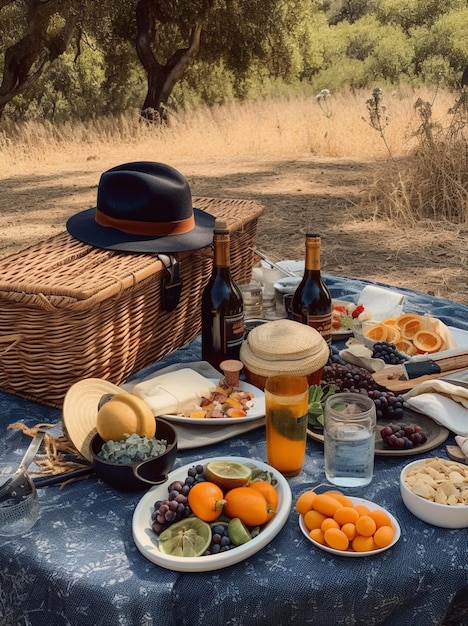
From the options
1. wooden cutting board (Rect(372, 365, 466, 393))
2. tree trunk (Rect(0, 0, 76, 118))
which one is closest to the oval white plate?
wooden cutting board (Rect(372, 365, 466, 393))

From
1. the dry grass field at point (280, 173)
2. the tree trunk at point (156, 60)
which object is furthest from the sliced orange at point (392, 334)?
the tree trunk at point (156, 60)

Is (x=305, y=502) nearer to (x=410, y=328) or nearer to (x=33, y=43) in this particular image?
(x=410, y=328)

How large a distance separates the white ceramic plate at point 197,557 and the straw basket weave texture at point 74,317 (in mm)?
561

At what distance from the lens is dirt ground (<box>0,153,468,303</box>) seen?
5461mm

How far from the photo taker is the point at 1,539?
4.55 ft

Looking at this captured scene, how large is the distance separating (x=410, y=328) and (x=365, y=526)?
1.04m

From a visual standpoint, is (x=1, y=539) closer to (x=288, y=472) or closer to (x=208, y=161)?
(x=288, y=472)

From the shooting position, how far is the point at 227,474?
1.44 metres

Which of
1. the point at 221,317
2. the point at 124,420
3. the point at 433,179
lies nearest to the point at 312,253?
the point at 221,317

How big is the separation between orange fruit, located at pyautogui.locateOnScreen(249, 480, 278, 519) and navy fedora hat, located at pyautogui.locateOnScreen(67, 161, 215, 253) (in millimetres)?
994

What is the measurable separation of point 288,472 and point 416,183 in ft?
17.7

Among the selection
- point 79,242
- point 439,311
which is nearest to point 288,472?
point 79,242

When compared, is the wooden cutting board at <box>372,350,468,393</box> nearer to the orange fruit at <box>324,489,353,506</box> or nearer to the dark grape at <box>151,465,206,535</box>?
the orange fruit at <box>324,489,353,506</box>

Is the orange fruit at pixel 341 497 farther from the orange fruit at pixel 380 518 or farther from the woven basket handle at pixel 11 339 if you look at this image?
the woven basket handle at pixel 11 339
